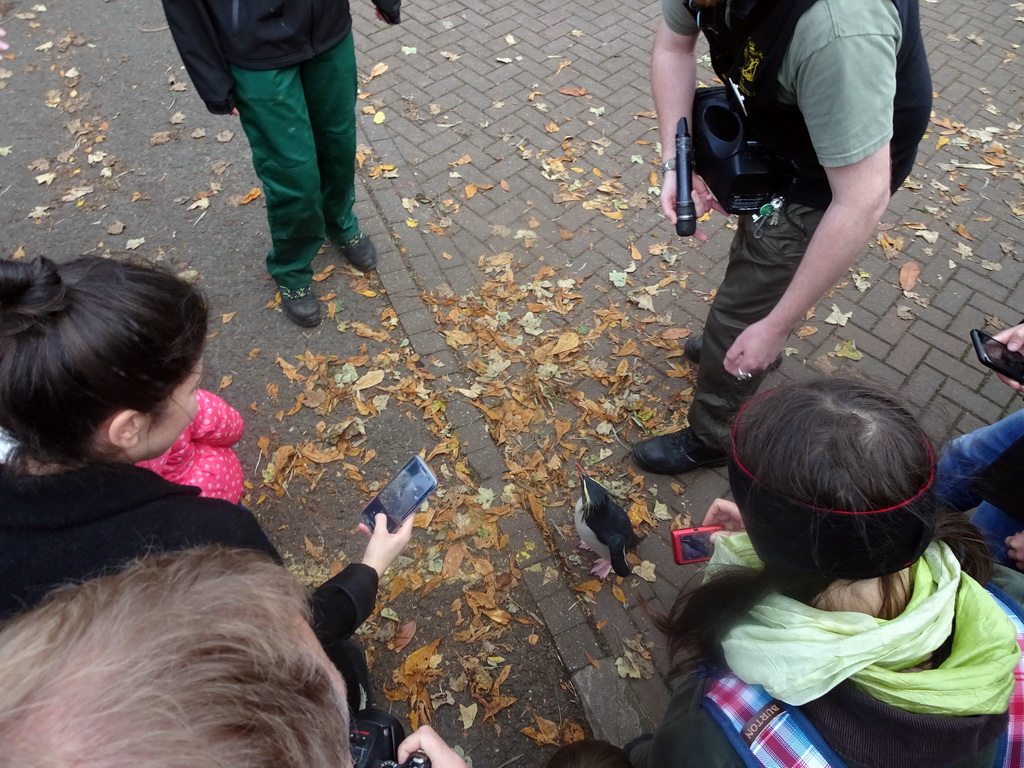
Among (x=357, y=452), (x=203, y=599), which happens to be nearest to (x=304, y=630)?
(x=203, y=599)

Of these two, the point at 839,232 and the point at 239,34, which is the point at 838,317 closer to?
the point at 839,232

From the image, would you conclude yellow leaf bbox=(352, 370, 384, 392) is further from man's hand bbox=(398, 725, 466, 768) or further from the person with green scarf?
the person with green scarf

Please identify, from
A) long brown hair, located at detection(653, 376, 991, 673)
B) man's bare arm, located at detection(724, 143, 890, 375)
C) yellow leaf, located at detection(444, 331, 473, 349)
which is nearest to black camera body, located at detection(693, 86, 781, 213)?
man's bare arm, located at detection(724, 143, 890, 375)

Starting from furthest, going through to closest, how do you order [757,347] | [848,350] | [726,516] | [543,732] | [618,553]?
1. [848,350]
2. [618,553]
3. [543,732]
4. [757,347]
5. [726,516]

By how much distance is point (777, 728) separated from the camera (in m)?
1.21

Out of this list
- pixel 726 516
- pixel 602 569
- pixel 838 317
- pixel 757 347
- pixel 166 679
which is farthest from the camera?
pixel 838 317

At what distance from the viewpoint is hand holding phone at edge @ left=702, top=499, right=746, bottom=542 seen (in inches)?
77.9

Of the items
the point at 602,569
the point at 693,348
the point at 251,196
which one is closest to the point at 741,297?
the point at 693,348

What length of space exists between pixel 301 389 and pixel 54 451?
1981 millimetres

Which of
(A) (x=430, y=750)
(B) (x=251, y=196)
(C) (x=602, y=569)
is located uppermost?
(A) (x=430, y=750)

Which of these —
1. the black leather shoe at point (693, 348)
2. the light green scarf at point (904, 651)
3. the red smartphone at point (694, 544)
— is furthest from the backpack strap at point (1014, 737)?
the black leather shoe at point (693, 348)

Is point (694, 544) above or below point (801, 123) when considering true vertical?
below

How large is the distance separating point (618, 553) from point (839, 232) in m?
1.43

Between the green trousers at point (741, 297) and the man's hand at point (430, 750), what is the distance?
1.14 m
